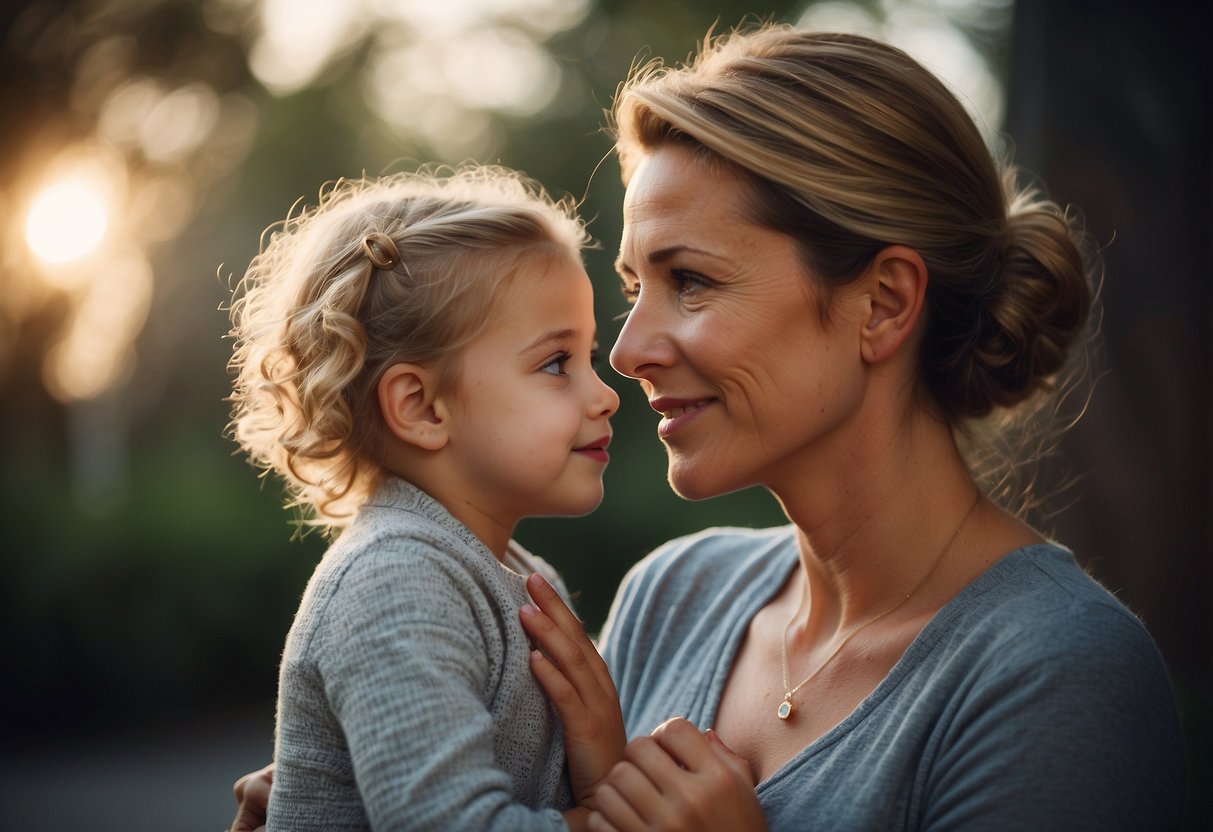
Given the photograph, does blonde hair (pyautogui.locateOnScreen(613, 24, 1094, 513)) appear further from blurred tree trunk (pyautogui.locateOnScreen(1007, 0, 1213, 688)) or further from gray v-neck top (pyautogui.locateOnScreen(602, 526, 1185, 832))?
blurred tree trunk (pyautogui.locateOnScreen(1007, 0, 1213, 688))

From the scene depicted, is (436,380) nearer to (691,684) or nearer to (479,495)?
(479,495)

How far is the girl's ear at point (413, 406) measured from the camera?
221 cm

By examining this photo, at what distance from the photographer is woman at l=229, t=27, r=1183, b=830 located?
1.79 metres

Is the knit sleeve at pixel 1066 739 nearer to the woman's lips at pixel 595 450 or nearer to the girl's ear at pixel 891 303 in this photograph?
the girl's ear at pixel 891 303

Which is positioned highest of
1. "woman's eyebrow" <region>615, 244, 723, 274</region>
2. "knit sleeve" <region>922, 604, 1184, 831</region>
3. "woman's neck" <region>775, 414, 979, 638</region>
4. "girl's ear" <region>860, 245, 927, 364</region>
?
"woman's eyebrow" <region>615, 244, 723, 274</region>

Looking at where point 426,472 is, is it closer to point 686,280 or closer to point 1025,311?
point 686,280

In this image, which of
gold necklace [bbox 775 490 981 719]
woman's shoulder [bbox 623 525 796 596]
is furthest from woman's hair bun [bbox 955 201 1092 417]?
woman's shoulder [bbox 623 525 796 596]

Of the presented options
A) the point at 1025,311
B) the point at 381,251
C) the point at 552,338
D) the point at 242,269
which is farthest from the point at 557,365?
the point at 242,269

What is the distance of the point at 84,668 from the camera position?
7.16 meters

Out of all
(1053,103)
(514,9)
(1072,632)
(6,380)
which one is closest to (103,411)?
(6,380)

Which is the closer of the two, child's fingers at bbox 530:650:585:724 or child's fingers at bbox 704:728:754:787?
child's fingers at bbox 704:728:754:787

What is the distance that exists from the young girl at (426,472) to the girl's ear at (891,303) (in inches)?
21.5

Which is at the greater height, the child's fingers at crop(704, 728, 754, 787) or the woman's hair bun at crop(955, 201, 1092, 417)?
the woman's hair bun at crop(955, 201, 1092, 417)

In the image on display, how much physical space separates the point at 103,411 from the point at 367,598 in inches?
454
